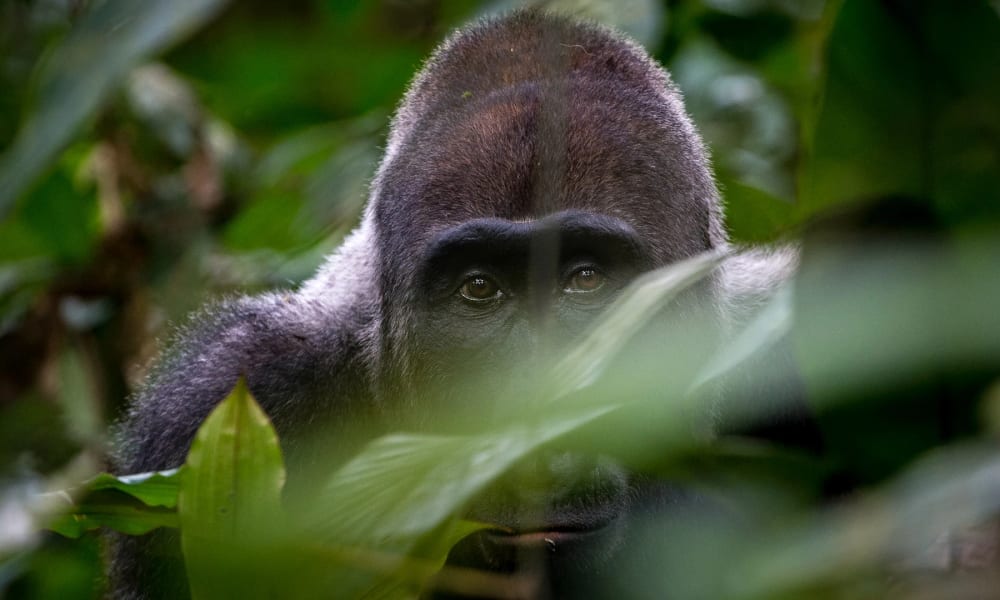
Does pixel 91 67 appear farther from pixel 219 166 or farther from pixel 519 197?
pixel 219 166

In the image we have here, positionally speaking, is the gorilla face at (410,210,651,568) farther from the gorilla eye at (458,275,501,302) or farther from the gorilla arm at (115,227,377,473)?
the gorilla arm at (115,227,377,473)

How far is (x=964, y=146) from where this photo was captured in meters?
1.17

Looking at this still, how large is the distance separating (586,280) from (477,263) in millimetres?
252

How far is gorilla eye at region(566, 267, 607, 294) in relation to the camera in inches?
105

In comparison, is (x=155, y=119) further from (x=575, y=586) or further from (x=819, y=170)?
(x=819, y=170)

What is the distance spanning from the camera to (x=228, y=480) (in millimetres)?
1324

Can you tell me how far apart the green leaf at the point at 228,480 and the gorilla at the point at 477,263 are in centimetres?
93

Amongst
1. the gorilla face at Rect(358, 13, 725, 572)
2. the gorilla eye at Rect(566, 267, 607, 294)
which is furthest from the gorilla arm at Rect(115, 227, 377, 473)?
the gorilla eye at Rect(566, 267, 607, 294)

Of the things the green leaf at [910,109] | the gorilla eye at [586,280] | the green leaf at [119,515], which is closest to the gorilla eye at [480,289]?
the gorilla eye at [586,280]

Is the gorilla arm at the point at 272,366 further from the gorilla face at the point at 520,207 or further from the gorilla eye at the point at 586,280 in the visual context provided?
the gorilla eye at the point at 586,280

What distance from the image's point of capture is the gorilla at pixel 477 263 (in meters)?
2.59

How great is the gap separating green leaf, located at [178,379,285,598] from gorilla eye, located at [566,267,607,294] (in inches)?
55.0

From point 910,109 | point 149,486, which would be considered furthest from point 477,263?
point 910,109

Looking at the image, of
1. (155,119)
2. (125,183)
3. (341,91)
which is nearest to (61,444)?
(125,183)
